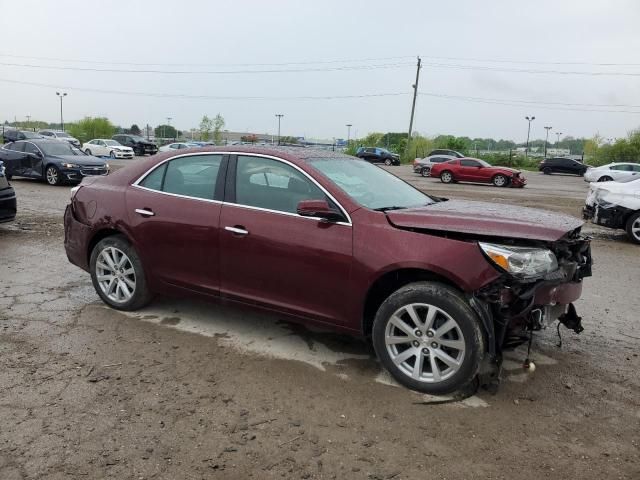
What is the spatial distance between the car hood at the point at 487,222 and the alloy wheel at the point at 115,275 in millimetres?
2574

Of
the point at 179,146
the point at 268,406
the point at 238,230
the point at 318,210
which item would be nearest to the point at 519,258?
the point at 318,210

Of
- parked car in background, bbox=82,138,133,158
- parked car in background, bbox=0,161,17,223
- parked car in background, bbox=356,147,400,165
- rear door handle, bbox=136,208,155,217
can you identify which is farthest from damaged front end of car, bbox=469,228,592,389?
parked car in background, bbox=356,147,400,165

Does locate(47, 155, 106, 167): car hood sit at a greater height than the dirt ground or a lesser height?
greater

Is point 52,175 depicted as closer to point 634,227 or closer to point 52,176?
point 52,176

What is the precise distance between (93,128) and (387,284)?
A: 8179 centimetres

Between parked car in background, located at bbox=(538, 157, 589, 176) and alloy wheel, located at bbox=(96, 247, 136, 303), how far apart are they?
45.1 m

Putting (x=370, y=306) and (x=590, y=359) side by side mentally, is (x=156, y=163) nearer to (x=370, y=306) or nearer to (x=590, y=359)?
(x=370, y=306)

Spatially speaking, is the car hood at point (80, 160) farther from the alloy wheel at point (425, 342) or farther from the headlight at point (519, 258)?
the headlight at point (519, 258)

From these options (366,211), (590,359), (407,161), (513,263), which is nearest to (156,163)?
(366,211)

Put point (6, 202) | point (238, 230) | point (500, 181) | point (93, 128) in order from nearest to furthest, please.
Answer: point (238, 230), point (6, 202), point (500, 181), point (93, 128)

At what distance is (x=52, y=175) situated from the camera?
55.7 ft

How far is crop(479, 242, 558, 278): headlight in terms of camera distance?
139 inches

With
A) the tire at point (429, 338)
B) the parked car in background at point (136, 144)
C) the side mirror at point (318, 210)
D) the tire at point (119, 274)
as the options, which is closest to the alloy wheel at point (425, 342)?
the tire at point (429, 338)

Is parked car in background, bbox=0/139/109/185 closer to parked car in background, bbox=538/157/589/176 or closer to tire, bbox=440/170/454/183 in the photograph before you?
tire, bbox=440/170/454/183
